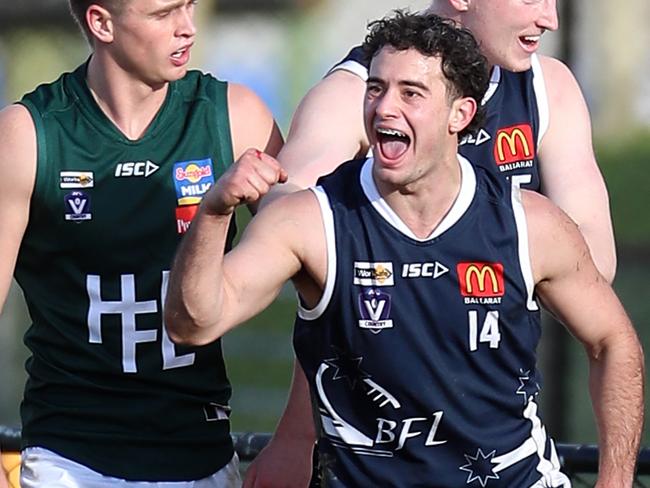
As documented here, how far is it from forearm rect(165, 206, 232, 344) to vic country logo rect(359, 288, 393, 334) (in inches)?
14.0

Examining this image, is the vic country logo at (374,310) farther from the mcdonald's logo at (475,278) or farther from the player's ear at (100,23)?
the player's ear at (100,23)

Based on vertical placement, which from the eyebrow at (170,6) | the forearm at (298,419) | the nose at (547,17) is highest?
the eyebrow at (170,6)

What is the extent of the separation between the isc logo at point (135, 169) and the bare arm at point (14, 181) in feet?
0.72

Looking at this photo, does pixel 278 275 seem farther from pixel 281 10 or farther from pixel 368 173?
pixel 281 10

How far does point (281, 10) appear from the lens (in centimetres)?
944

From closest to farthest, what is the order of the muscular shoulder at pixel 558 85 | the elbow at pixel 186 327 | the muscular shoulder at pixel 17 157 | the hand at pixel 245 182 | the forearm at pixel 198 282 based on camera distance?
the hand at pixel 245 182, the forearm at pixel 198 282, the elbow at pixel 186 327, the muscular shoulder at pixel 17 157, the muscular shoulder at pixel 558 85

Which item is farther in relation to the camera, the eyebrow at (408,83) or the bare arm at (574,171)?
the bare arm at (574,171)

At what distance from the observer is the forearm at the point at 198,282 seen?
10.6 feet

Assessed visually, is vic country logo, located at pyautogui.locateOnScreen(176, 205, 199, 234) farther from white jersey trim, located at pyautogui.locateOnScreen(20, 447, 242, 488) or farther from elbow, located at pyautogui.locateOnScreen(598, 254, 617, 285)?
elbow, located at pyautogui.locateOnScreen(598, 254, 617, 285)

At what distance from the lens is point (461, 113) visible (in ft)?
12.1

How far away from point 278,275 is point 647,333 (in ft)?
19.6

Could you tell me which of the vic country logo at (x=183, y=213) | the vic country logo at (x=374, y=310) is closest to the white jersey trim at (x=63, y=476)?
the vic country logo at (x=183, y=213)

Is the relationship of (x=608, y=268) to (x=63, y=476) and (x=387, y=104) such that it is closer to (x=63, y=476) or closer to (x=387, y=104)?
(x=387, y=104)

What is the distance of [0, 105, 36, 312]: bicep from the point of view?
388 centimetres
